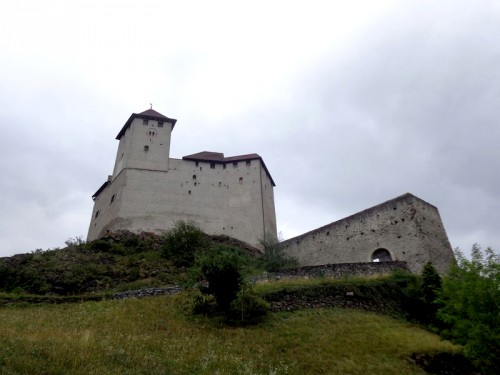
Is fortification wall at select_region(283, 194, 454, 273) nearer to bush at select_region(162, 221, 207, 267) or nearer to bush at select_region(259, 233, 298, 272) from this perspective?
bush at select_region(259, 233, 298, 272)

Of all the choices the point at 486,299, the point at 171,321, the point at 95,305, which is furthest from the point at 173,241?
the point at 486,299

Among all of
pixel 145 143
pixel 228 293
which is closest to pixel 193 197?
pixel 145 143

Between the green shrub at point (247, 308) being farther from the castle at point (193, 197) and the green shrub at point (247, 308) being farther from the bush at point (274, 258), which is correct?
the castle at point (193, 197)

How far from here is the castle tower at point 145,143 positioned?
39219 mm

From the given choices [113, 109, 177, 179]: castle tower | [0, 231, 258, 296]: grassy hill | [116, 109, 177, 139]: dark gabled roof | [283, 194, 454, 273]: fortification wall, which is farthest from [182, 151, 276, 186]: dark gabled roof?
[283, 194, 454, 273]: fortification wall

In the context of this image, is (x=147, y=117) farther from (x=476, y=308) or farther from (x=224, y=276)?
(x=476, y=308)

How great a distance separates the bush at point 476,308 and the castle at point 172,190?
23.6 meters

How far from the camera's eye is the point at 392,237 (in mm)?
26406

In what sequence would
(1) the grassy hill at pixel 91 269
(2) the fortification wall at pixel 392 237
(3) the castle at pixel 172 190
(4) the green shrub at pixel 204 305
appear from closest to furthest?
(4) the green shrub at pixel 204 305
(1) the grassy hill at pixel 91 269
(2) the fortification wall at pixel 392 237
(3) the castle at pixel 172 190

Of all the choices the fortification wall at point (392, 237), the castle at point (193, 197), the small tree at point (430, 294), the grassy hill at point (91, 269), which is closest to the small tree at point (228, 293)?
the grassy hill at point (91, 269)

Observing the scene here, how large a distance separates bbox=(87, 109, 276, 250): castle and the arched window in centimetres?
1299

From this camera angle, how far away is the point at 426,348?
14.8m

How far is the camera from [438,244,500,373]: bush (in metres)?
13.1

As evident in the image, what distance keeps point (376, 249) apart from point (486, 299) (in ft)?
43.2
